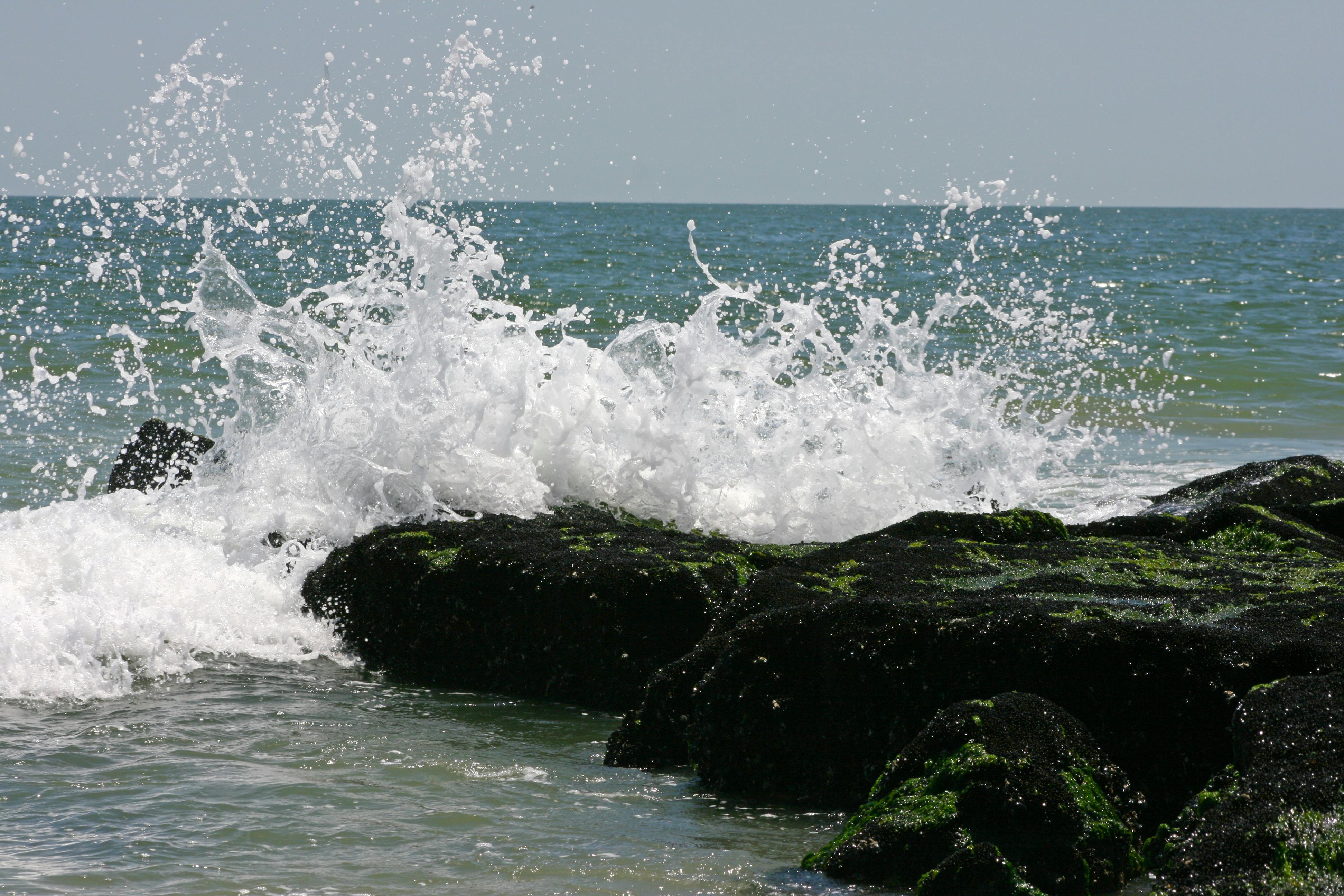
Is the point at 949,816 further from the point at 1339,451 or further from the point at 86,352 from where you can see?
the point at 86,352

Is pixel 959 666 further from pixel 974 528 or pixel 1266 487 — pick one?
pixel 1266 487

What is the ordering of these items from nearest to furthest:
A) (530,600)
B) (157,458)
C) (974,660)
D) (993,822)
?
1. (993,822)
2. (974,660)
3. (530,600)
4. (157,458)

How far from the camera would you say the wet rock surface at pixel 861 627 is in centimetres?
308

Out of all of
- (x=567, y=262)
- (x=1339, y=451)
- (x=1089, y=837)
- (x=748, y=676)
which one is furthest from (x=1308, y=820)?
(x=567, y=262)

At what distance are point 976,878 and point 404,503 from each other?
3440mm

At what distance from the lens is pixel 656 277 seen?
2169cm

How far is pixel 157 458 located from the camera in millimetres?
6527

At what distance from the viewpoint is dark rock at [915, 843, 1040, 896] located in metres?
2.55

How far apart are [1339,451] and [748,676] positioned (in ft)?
27.5

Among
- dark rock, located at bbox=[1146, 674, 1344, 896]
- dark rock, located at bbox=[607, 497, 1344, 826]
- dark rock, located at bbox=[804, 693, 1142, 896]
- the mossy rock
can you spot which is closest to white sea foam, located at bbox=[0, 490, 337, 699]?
dark rock, located at bbox=[607, 497, 1344, 826]

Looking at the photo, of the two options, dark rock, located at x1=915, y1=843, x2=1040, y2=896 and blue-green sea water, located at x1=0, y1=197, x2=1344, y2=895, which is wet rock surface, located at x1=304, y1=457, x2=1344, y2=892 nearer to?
dark rock, located at x1=915, y1=843, x2=1040, y2=896

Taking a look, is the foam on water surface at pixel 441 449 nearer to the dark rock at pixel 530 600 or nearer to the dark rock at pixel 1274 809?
the dark rock at pixel 530 600

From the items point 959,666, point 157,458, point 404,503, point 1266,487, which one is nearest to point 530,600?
point 404,503

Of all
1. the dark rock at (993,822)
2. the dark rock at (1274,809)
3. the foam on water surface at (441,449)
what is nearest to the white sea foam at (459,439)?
the foam on water surface at (441,449)
